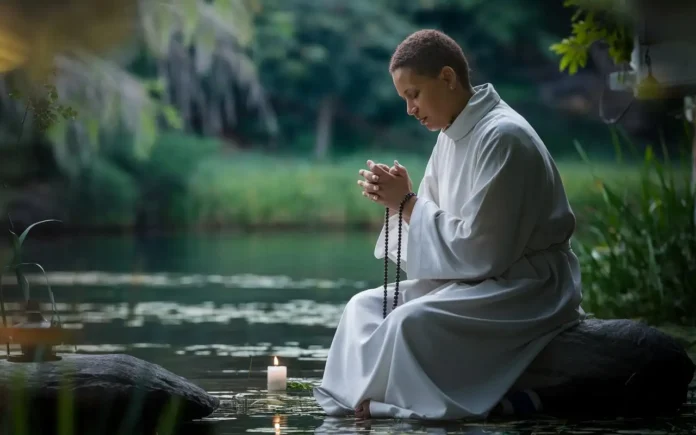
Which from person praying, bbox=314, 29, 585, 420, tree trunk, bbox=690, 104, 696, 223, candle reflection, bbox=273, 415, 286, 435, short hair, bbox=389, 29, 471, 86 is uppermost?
short hair, bbox=389, 29, 471, 86

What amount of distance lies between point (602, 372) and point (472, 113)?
88 centimetres

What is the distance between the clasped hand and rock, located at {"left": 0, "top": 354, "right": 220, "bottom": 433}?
84cm

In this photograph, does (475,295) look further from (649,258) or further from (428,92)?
(649,258)

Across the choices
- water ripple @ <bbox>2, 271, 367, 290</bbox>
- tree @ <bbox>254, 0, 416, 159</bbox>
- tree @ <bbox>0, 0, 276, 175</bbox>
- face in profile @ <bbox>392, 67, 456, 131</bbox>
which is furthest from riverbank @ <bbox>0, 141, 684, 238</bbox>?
face in profile @ <bbox>392, 67, 456, 131</bbox>

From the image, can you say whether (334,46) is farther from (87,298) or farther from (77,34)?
(77,34)

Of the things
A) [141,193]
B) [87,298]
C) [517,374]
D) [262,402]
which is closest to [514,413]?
[517,374]

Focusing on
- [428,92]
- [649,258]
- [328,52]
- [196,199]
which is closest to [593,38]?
[649,258]

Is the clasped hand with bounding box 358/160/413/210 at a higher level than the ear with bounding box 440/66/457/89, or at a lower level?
lower

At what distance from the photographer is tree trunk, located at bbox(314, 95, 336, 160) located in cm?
2947

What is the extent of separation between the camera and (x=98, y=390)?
3.32 m

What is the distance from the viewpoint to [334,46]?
98.0 ft

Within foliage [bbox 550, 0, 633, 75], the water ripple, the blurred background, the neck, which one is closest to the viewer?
the neck

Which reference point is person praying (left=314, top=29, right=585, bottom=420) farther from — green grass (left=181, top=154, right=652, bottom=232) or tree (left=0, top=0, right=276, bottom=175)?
green grass (left=181, top=154, right=652, bottom=232)

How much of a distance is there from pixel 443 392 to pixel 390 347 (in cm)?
20
